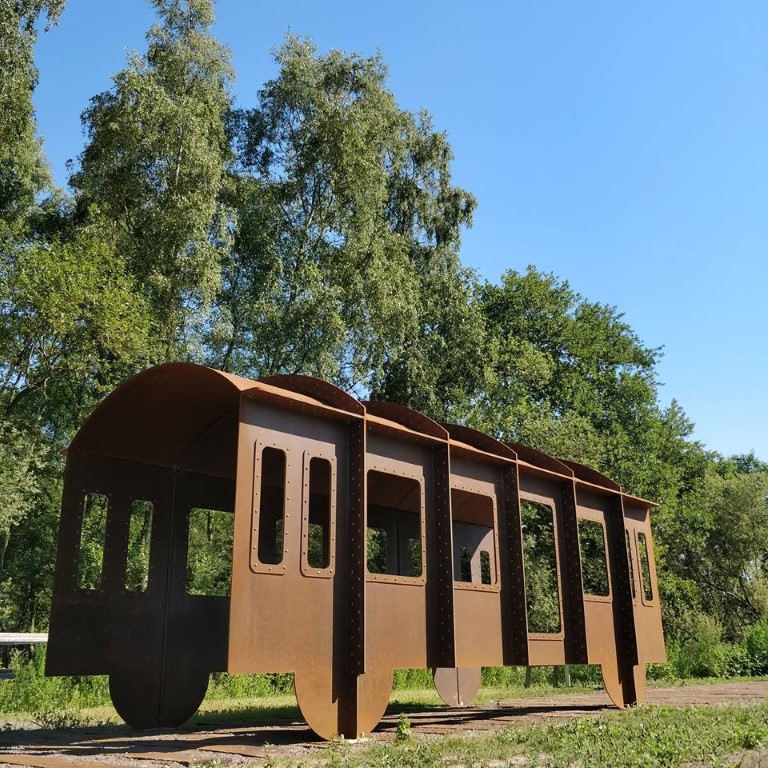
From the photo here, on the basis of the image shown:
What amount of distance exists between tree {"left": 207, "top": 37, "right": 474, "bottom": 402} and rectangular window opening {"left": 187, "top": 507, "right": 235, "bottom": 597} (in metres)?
4.93

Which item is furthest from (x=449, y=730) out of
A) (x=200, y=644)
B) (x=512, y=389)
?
(x=512, y=389)

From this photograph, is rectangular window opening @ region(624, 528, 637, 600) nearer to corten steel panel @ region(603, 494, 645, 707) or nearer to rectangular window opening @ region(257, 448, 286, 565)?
corten steel panel @ region(603, 494, 645, 707)

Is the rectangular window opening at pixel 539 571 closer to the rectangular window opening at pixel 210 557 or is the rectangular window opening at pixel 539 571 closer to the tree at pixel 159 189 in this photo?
the rectangular window opening at pixel 210 557

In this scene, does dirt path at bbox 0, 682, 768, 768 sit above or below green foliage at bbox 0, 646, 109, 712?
below

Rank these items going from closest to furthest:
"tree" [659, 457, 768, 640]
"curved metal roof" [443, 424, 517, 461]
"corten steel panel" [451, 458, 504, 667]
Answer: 1. "corten steel panel" [451, 458, 504, 667]
2. "curved metal roof" [443, 424, 517, 461]
3. "tree" [659, 457, 768, 640]

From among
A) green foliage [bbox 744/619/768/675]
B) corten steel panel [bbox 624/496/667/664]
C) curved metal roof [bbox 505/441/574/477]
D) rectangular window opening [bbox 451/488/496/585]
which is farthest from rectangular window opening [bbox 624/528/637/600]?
green foliage [bbox 744/619/768/675]

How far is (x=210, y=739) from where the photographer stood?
8047 mm

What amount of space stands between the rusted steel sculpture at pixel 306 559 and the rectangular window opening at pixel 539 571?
8.86 meters

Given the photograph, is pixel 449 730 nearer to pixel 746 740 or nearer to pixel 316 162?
pixel 746 740

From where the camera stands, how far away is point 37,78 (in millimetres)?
22172

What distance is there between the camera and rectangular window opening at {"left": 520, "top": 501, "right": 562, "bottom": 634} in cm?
2144

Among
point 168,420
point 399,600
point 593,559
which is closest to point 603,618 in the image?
point 399,600

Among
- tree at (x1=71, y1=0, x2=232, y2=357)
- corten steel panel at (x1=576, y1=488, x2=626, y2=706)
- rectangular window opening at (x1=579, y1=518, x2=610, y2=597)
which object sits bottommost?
corten steel panel at (x1=576, y1=488, x2=626, y2=706)

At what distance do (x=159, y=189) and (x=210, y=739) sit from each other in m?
17.7
